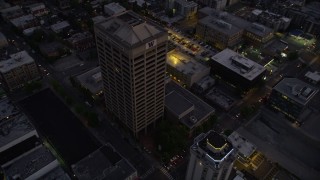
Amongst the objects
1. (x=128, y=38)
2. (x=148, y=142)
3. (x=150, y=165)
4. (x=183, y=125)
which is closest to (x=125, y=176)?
(x=150, y=165)

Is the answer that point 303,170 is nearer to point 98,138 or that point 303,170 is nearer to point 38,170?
point 98,138

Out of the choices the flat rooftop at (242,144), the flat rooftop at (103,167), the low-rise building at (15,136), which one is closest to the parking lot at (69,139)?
the low-rise building at (15,136)

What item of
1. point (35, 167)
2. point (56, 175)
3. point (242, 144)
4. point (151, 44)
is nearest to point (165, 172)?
point (242, 144)

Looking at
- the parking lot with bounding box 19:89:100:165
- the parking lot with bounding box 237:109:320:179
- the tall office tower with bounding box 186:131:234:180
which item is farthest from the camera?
the parking lot with bounding box 19:89:100:165

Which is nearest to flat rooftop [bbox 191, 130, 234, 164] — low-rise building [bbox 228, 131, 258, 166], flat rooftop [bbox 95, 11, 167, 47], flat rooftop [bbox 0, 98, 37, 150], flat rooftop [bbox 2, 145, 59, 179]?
low-rise building [bbox 228, 131, 258, 166]

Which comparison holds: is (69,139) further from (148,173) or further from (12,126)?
(148,173)

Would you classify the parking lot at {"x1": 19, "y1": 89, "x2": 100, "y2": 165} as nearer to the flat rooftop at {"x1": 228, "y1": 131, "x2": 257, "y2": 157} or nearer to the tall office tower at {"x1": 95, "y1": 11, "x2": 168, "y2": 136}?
the tall office tower at {"x1": 95, "y1": 11, "x2": 168, "y2": 136}
